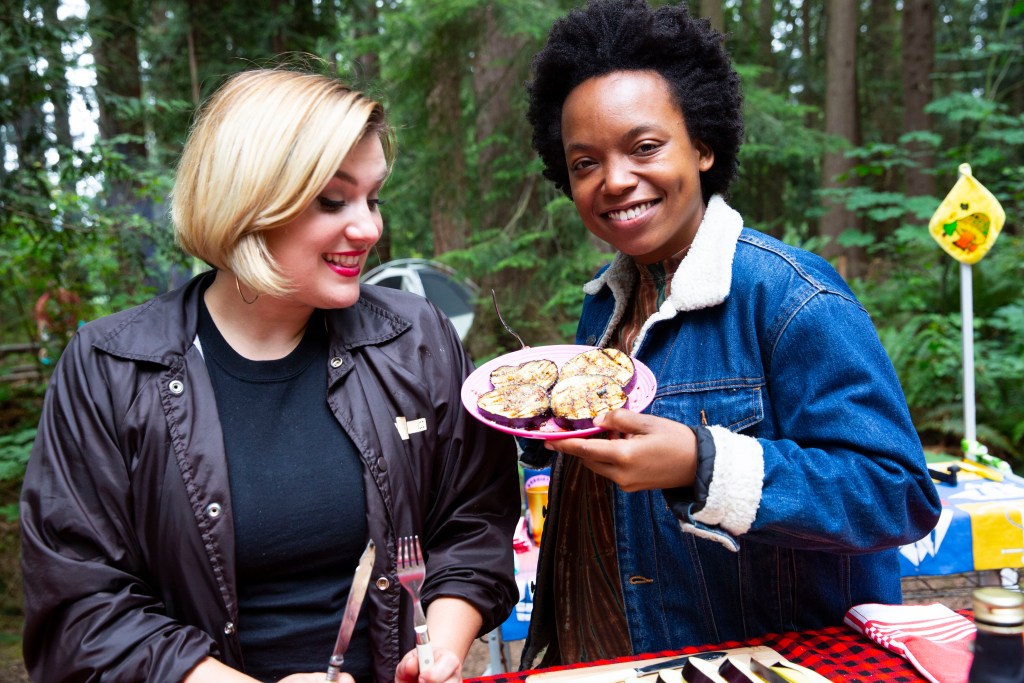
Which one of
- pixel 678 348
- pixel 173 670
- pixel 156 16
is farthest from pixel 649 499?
pixel 156 16

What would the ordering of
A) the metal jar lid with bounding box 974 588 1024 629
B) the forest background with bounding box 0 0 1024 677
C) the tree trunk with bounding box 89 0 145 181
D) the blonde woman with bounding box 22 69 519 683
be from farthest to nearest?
the tree trunk with bounding box 89 0 145 181, the forest background with bounding box 0 0 1024 677, the blonde woman with bounding box 22 69 519 683, the metal jar lid with bounding box 974 588 1024 629

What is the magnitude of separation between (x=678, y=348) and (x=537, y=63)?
0.93m

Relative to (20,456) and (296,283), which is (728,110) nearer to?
(296,283)

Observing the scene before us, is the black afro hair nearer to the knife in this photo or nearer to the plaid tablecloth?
the plaid tablecloth

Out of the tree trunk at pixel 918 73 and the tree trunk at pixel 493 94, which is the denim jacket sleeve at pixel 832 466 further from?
the tree trunk at pixel 918 73

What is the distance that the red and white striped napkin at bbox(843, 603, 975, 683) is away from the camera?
1487 millimetres

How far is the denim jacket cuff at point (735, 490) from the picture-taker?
1.44 metres

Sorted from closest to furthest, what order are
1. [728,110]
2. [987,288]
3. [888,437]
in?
[888,437]
[728,110]
[987,288]

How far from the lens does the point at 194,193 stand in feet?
5.71

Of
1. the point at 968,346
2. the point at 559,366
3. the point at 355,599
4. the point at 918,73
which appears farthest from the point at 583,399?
the point at 918,73

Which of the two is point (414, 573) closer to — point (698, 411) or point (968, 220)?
point (698, 411)

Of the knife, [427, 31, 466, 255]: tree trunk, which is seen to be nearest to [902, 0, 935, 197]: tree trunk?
[427, 31, 466, 255]: tree trunk

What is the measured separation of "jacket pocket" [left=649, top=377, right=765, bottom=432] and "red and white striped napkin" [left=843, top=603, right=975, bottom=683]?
0.51 m

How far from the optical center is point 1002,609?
38.9 inches
